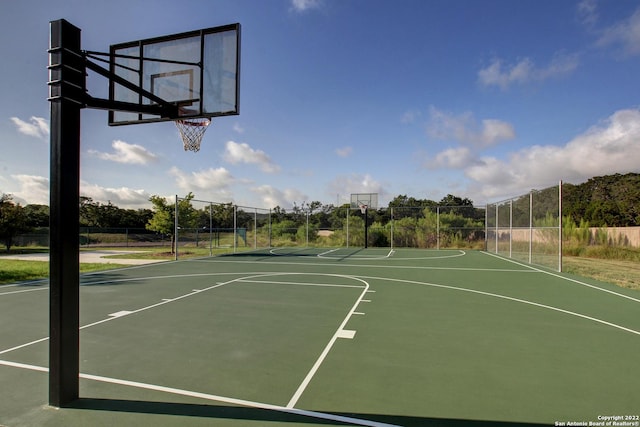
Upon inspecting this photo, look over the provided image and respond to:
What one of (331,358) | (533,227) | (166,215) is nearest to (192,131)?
(331,358)

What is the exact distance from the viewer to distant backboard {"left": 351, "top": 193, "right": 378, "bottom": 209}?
22125 millimetres

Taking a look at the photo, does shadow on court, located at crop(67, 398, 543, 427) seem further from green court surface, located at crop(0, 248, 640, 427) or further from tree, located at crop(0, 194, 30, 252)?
tree, located at crop(0, 194, 30, 252)

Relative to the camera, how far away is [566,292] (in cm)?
762

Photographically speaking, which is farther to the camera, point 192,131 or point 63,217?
point 192,131

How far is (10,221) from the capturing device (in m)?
22.3

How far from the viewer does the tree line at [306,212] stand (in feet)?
68.0

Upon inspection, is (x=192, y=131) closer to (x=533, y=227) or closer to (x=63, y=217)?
(x=63, y=217)

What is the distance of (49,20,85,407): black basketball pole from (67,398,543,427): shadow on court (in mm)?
297

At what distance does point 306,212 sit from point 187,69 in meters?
17.7

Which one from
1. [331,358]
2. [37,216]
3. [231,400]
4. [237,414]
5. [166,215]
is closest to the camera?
[237,414]

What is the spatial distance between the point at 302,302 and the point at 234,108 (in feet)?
11.5

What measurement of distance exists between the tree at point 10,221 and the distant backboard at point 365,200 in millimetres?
20972

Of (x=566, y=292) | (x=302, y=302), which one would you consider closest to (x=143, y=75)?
(x=302, y=302)

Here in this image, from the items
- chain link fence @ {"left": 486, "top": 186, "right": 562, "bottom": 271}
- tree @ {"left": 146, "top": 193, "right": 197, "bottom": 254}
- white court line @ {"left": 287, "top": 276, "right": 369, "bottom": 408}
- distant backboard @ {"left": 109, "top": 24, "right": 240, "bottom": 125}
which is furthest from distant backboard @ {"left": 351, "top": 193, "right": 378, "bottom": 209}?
distant backboard @ {"left": 109, "top": 24, "right": 240, "bottom": 125}
